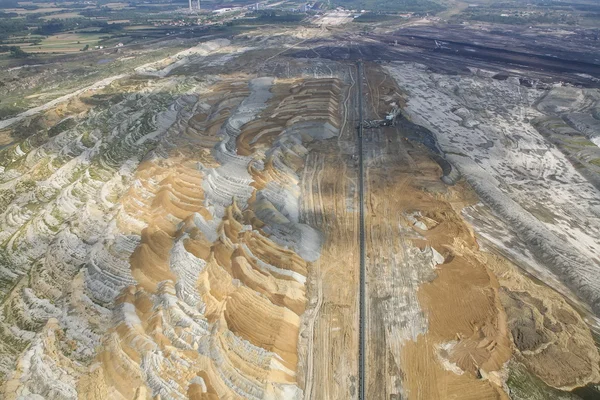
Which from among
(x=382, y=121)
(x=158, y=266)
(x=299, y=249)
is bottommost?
(x=299, y=249)

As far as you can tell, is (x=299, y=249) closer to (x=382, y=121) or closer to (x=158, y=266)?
(x=158, y=266)

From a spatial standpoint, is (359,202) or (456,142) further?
(456,142)

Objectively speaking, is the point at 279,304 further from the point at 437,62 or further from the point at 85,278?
the point at 437,62

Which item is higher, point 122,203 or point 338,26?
point 338,26

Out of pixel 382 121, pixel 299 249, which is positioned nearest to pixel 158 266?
pixel 299 249

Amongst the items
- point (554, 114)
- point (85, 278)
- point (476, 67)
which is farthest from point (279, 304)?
point (476, 67)

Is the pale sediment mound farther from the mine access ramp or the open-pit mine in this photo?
the mine access ramp

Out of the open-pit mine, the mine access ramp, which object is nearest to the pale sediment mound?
the open-pit mine

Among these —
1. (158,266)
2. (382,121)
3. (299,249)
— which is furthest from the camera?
(382,121)

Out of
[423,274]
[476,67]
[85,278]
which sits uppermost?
[476,67]
